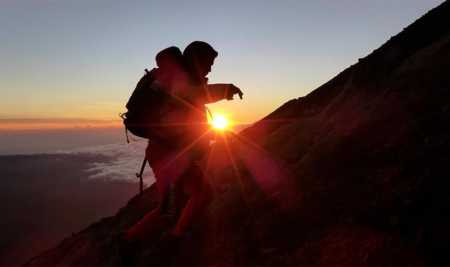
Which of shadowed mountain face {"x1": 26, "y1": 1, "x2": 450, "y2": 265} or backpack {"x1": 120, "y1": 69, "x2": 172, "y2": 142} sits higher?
backpack {"x1": 120, "y1": 69, "x2": 172, "y2": 142}

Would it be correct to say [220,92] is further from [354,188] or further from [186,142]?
[354,188]

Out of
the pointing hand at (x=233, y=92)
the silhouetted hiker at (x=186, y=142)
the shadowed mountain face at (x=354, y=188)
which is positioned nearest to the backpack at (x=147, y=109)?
the silhouetted hiker at (x=186, y=142)

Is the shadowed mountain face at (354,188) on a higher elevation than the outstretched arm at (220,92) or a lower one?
lower

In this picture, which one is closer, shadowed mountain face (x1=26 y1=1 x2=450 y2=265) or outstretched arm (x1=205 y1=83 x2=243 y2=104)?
shadowed mountain face (x1=26 y1=1 x2=450 y2=265)

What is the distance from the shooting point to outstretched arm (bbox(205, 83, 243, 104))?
700 centimetres

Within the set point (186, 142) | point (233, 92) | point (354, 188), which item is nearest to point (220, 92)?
point (233, 92)

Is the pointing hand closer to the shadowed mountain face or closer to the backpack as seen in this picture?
the backpack

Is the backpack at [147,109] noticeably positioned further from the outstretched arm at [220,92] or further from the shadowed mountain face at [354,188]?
the shadowed mountain face at [354,188]

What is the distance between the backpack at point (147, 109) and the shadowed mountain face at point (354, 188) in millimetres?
2280

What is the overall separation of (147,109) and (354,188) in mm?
3314

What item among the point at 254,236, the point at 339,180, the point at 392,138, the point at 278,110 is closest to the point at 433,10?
the point at 278,110

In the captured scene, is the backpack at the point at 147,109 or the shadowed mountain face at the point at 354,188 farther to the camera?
the backpack at the point at 147,109

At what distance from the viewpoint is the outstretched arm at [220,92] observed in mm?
7000

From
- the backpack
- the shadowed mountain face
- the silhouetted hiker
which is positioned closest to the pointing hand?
the silhouetted hiker
